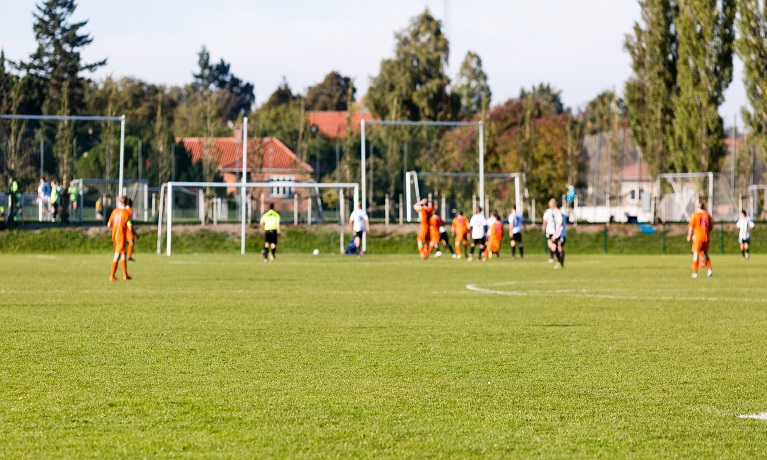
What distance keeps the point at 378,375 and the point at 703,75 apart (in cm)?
5516

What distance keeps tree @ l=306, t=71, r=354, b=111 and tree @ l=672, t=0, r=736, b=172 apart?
7682 cm

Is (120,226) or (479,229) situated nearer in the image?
(120,226)

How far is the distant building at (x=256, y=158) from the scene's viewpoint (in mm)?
59031

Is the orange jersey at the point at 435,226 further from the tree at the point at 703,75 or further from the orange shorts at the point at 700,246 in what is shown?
the tree at the point at 703,75

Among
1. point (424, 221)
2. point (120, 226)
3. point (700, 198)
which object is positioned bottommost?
point (120, 226)

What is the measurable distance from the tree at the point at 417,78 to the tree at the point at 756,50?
28.0 m

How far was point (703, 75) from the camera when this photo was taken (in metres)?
62.8

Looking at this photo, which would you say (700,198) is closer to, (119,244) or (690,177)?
(690,177)

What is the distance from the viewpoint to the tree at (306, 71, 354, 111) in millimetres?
137875

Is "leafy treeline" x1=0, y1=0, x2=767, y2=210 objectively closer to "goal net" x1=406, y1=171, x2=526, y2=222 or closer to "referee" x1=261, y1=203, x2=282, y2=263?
"goal net" x1=406, y1=171, x2=526, y2=222

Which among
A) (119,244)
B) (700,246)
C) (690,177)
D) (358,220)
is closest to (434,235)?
(358,220)

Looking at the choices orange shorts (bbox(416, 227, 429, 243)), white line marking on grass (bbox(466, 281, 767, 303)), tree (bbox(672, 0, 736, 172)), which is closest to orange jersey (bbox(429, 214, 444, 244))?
orange shorts (bbox(416, 227, 429, 243))

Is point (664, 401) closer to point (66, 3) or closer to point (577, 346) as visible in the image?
point (577, 346)

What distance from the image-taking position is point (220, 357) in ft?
38.6
